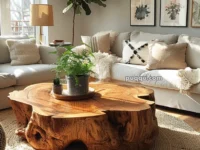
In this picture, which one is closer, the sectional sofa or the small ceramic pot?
the small ceramic pot

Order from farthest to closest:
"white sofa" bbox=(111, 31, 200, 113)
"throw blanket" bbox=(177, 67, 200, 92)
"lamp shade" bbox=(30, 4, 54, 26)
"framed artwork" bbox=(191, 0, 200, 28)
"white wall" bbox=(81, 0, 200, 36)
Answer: "white wall" bbox=(81, 0, 200, 36), "lamp shade" bbox=(30, 4, 54, 26), "framed artwork" bbox=(191, 0, 200, 28), "white sofa" bbox=(111, 31, 200, 113), "throw blanket" bbox=(177, 67, 200, 92)

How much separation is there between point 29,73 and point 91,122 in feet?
5.95

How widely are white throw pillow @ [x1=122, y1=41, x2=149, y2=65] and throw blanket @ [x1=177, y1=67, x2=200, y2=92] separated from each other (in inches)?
34.9

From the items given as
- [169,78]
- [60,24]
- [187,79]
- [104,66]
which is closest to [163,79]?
[169,78]

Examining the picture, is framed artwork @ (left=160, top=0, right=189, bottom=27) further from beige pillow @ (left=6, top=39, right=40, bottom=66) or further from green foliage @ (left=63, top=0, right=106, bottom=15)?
beige pillow @ (left=6, top=39, right=40, bottom=66)

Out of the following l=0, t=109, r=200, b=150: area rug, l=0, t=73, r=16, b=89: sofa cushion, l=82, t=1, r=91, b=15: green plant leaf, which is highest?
l=82, t=1, r=91, b=15: green plant leaf

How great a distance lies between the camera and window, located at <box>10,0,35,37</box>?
507 cm

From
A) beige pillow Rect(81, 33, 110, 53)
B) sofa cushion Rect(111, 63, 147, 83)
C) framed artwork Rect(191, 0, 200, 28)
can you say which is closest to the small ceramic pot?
sofa cushion Rect(111, 63, 147, 83)

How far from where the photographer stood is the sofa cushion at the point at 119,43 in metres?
4.59

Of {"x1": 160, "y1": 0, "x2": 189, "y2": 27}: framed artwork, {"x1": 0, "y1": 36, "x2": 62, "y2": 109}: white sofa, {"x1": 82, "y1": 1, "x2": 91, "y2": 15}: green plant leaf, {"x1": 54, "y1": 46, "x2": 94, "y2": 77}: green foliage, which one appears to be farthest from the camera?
{"x1": 82, "y1": 1, "x2": 91, "y2": 15}: green plant leaf

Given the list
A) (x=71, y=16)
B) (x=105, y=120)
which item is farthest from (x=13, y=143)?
(x=71, y=16)

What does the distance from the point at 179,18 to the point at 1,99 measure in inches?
111

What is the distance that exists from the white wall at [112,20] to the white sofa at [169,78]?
0.53 metres

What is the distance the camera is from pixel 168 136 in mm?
2670
